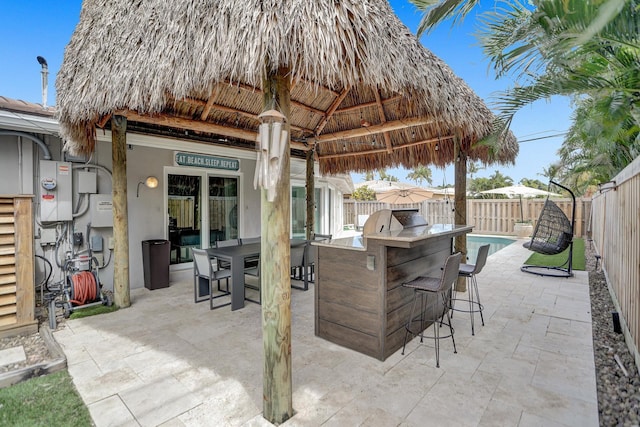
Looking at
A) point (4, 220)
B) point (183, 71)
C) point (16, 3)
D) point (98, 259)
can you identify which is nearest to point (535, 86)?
point (183, 71)

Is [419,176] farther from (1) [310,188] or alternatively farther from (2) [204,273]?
(2) [204,273]

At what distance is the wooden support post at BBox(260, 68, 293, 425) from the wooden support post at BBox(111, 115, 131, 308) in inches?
130

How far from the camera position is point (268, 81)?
227 centimetres

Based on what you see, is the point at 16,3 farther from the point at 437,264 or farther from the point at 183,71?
the point at 437,264

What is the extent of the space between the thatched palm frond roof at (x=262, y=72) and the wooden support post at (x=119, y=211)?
303 mm

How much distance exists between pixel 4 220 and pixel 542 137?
8.32 m

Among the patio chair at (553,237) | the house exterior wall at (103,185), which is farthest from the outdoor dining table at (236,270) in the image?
the patio chair at (553,237)

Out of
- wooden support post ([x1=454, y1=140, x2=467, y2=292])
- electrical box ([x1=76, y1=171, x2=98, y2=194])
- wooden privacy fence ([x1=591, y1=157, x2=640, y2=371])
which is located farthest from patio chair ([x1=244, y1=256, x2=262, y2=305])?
wooden privacy fence ([x1=591, y1=157, x2=640, y2=371])

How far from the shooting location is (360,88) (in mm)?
4785

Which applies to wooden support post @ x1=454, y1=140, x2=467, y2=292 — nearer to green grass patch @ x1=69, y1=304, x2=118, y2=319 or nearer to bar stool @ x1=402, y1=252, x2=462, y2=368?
bar stool @ x1=402, y1=252, x2=462, y2=368

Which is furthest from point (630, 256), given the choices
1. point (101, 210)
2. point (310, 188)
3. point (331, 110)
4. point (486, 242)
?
point (486, 242)

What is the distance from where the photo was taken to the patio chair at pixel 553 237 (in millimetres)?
6391

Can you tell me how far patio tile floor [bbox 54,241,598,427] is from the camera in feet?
7.31

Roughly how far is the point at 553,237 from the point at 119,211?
8.71 m
